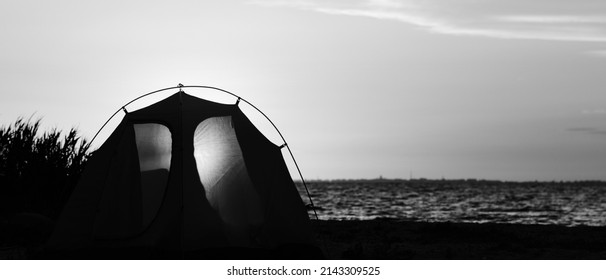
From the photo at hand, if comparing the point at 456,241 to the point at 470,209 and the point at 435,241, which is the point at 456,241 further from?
the point at 470,209

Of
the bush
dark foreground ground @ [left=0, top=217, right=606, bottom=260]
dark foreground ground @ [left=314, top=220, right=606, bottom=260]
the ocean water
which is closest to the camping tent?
dark foreground ground @ [left=0, top=217, right=606, bottom=260]

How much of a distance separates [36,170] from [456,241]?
1004cm

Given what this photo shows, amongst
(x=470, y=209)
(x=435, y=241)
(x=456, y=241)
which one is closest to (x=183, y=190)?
(x=435, y=241)

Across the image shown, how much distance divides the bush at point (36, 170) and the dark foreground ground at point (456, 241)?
6.29 m

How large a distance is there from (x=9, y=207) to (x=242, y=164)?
348 inches

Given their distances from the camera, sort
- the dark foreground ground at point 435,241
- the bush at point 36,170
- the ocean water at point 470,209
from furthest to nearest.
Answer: the ocean water at point 470,209 → the bush at point 36,170 → the dark foreground ground at point 435,241

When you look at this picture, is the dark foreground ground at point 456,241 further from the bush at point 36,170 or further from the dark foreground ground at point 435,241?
the bush at point 36,170

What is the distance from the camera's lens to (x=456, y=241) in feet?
47.4

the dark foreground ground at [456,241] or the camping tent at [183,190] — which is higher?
the camping tent at [183,190]

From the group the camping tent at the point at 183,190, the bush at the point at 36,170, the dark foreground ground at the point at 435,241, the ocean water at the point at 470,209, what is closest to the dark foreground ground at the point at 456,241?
the dark foreground ground at the point at 435,241

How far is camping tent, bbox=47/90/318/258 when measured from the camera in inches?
414

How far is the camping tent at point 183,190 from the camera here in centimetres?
Answer: 1052
